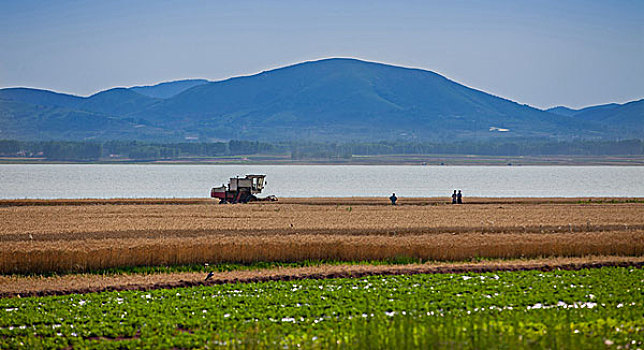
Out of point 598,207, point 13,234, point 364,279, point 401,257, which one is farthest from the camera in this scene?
point 598,207

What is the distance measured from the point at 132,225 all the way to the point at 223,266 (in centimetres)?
1321

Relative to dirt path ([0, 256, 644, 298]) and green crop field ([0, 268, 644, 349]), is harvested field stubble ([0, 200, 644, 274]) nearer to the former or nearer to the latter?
dirt path ([0, 256, 644, 298])

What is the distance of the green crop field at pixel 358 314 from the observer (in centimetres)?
1434

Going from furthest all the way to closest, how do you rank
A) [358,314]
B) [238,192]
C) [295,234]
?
[238,192]
[295,234]
[358,314]

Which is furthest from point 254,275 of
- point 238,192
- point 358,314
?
point 238,192

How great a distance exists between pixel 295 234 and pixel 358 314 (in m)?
15.8

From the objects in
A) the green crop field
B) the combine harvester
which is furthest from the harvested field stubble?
the combine harvester

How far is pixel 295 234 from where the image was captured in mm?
33125

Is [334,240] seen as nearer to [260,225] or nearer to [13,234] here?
[260,225]

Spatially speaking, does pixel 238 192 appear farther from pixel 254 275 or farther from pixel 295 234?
pixel 254 275

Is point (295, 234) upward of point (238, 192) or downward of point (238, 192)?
downward

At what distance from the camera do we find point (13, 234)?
1310 inches

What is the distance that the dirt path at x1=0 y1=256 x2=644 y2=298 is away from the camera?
71.7 feet

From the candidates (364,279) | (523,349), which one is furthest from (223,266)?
(523,349)
